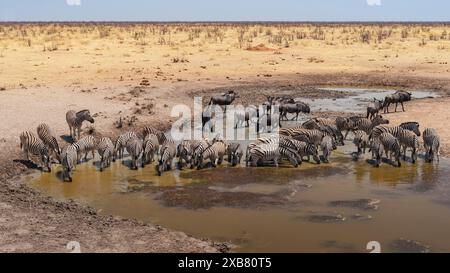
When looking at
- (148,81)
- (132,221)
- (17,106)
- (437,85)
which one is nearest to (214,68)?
(148,81)

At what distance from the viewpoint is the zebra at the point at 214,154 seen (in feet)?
45.7

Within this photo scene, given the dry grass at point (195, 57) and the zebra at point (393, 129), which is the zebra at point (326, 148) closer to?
the zebra at point (393, 129)

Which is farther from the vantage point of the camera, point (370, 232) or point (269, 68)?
point (269, 68)

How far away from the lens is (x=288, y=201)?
452 inches

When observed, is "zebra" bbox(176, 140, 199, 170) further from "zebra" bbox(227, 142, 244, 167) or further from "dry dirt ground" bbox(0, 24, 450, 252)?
"dry dirt ground" bbox(0, 24, 450, 252)

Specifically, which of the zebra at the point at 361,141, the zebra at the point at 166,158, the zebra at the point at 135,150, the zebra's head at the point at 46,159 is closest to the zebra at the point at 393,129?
the zebra at the point at 361,141

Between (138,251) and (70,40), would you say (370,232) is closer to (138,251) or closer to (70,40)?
(138,251)

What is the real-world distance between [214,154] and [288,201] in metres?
3.22

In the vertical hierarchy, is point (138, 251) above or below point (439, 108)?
below

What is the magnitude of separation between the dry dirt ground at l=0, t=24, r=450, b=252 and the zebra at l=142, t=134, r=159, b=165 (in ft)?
9.62

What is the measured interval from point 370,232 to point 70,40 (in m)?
44.0


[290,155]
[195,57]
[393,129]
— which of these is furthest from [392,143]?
[195,57]

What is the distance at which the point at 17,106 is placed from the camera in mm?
20078

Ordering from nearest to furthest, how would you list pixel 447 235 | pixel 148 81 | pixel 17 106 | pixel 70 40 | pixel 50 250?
pixel 50 250, pixel 447 235, pixel 17 106, pixel 148 81, pixel 70 40
